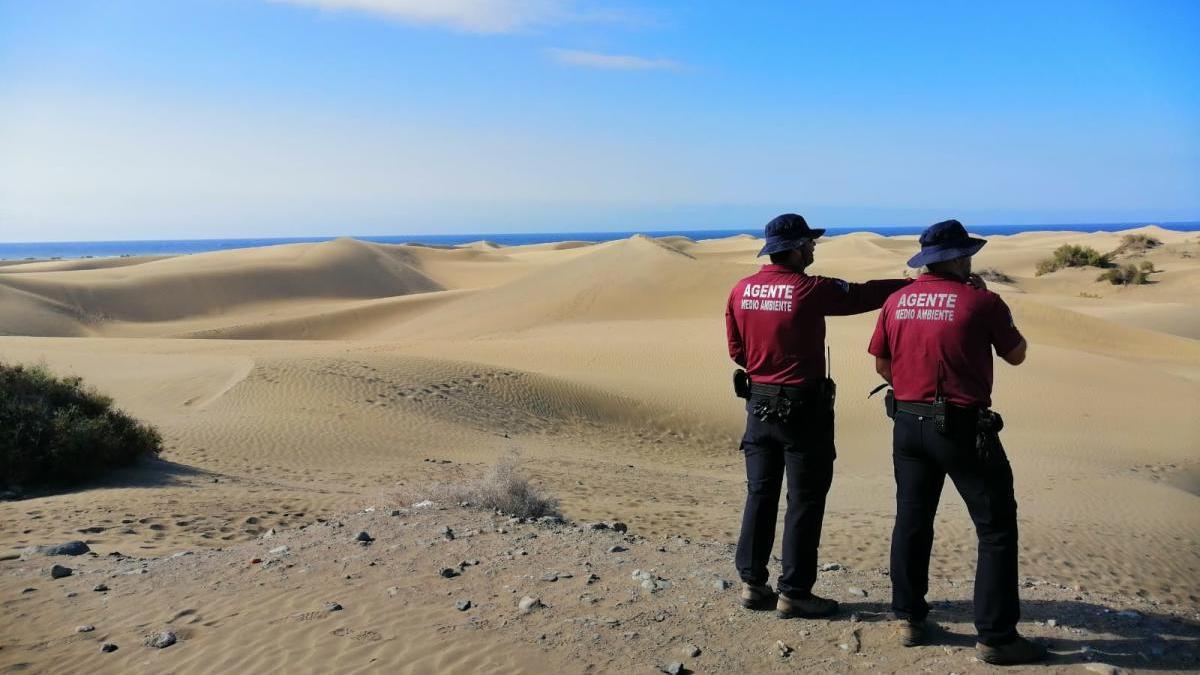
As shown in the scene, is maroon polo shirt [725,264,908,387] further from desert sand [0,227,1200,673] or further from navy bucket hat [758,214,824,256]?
desert sand [0,227,1200,673]

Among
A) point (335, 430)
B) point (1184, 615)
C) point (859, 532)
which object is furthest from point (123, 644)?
point (335, 430)

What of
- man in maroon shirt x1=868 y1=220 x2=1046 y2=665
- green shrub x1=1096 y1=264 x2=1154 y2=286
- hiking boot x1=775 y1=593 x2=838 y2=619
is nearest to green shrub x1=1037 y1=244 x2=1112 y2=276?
green shrub x1=1096 y1=264 x2=1154 y2=286

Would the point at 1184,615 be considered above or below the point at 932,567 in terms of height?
above

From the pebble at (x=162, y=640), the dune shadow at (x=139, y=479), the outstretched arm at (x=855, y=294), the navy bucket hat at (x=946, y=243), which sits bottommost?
the dune shadow at (x=139, y=479)

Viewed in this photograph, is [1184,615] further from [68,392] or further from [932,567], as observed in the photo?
[68,392]

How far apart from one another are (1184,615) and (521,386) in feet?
42.4

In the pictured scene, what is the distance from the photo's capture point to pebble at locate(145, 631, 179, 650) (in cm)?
483

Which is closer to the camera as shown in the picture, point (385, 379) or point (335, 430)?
point (335, 430)

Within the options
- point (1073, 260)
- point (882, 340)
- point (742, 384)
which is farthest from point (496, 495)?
point (1073, 260)

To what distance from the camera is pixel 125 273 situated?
50938 millimetres

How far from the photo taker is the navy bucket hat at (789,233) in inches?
187

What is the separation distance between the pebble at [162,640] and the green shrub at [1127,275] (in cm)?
5046

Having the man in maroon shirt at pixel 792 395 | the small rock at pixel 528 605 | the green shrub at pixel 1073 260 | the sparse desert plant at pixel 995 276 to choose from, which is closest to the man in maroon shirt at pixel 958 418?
the man in maroon shirt at pixel 792 395

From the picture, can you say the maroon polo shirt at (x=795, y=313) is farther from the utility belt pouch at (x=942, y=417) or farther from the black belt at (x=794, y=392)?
the utility belt pouch at (x=942, y=417)
